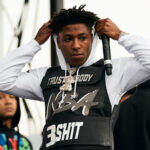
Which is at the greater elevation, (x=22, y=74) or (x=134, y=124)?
(x=22, y=74)

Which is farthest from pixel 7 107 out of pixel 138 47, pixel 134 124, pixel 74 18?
pixel 138 47

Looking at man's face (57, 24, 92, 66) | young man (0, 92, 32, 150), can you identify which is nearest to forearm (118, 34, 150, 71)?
man's face (57, 24, 92, 66)

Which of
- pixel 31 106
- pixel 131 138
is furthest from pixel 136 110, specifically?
pixel 31 106

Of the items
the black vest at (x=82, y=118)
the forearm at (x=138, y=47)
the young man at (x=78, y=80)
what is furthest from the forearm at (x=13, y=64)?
the forearm at (x=138, y=47)

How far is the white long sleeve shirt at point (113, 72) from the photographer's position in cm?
264

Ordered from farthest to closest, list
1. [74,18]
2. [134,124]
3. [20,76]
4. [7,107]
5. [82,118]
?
1. [7,107]
2. [134,124]
3. [20,76]
4. [74,18]
5. [82,118]

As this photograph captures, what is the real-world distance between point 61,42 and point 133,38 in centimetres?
36

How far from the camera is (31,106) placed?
4.65 meters

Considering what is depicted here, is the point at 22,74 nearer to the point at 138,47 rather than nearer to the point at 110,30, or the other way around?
the point at 110,30

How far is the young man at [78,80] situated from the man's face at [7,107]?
2.88 ft

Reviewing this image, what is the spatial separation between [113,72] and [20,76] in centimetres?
51

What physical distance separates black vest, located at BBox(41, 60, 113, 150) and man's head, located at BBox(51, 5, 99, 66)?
0.11 metres

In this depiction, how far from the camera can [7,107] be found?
3791 mm

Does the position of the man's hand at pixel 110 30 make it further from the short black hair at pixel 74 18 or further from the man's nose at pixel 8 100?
the man's nose at pixel 8 100
